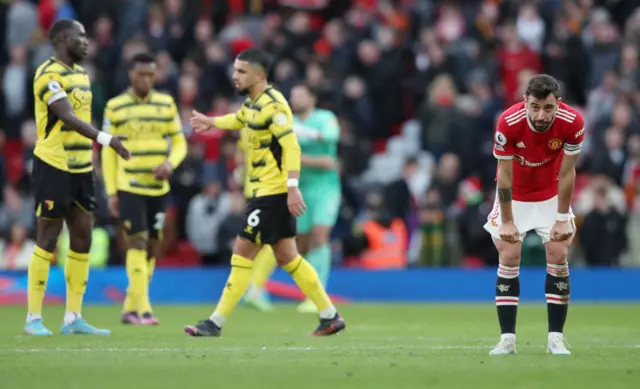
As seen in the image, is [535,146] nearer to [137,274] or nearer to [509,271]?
[509,271]

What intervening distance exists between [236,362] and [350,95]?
42.2 feet

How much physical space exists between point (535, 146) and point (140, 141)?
5.27 meters

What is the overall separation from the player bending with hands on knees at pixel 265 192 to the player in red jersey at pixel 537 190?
2168 mm

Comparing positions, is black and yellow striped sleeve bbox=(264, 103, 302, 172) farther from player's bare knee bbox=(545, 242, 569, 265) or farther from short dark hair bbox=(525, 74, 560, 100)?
short dark hair bbox=(525, 74, 560, 100)

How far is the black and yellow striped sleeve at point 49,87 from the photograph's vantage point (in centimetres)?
1123

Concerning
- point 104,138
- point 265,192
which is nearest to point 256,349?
point 265,192

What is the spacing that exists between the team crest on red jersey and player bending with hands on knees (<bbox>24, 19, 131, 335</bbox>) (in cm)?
416

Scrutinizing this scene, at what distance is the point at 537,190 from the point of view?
31.6 ft

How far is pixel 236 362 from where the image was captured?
28.4 ft

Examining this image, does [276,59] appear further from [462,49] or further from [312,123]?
[312,123]

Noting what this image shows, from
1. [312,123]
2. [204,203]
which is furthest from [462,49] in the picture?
[312,123]

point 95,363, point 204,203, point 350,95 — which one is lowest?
point 95,363

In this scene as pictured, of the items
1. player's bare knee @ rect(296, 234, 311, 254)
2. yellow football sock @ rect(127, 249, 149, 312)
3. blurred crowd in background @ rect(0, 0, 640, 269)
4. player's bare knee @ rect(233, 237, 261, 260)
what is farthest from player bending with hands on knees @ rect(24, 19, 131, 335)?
blurred crowd in background @ rect(0, 0, 640, 269)

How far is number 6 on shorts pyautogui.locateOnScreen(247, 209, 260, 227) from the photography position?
36.5 ft
